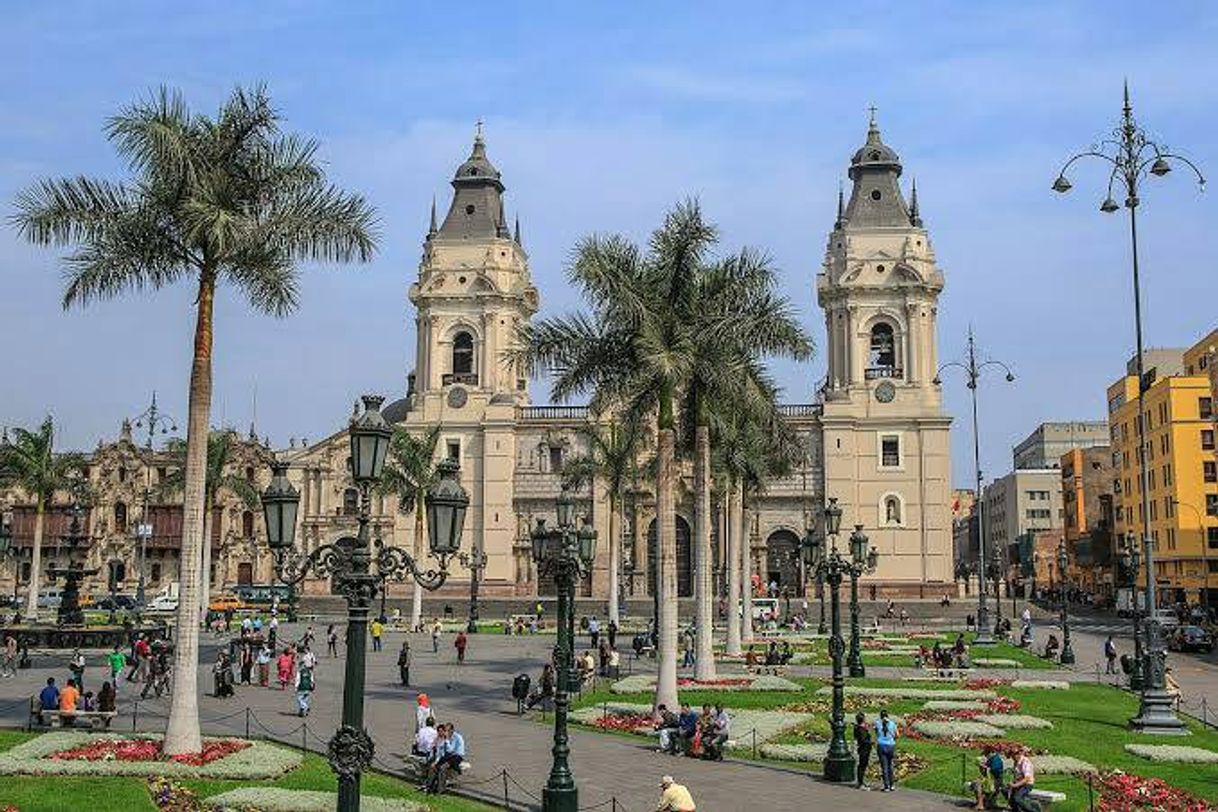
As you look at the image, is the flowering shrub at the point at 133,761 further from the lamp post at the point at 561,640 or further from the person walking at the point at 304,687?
the lamp post at the point at 561,640

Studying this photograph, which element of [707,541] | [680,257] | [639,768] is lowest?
[639,768]

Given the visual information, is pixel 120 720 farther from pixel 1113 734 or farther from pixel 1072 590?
pixel 1072 590

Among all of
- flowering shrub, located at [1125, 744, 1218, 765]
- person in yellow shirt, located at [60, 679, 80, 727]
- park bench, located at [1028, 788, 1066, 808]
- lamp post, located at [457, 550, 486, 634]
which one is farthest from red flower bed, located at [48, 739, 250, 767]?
lamp post, located at [457, 550, 486, 634]

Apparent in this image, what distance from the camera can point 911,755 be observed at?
2267 centimetres

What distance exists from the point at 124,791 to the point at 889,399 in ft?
208

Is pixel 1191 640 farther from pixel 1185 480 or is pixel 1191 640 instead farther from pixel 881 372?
pixel 881 372

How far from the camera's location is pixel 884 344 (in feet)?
252

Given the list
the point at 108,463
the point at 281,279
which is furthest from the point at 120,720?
the point at 108,463

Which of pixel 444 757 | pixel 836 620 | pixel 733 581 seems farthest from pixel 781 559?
pixel 444 757

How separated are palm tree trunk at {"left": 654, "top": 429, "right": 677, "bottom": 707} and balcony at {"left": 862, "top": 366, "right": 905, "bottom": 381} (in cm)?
4907

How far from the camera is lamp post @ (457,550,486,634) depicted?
5853 centimetres

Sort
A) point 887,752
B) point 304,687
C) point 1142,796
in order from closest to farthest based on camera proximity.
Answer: point 1142,796 → point 887,752 → point 304,687

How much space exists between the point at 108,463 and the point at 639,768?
8205 cm

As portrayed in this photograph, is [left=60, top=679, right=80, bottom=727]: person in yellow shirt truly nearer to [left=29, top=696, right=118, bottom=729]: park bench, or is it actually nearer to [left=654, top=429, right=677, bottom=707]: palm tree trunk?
[left=29, top=696, right=118, bottom=729]: park bench
